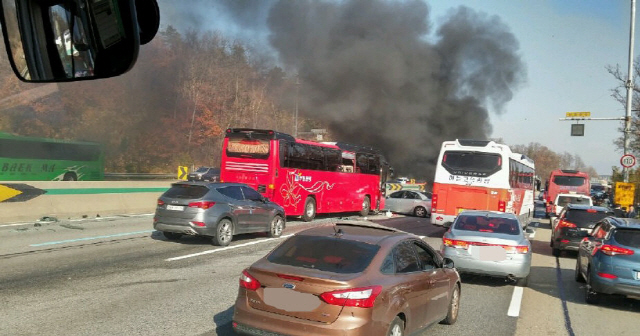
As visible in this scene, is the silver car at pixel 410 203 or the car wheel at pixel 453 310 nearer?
the car wheel at pixel 453 310

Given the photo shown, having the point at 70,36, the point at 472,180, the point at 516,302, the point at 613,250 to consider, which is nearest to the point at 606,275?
the point at 613,250

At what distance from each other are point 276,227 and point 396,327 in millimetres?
9314

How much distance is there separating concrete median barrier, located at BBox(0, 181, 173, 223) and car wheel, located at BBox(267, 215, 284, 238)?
6.62 m

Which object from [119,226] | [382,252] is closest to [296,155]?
[119,226]

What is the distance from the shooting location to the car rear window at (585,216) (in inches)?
529

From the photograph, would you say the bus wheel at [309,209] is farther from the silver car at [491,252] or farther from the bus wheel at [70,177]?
the bus wheel at [70,177]

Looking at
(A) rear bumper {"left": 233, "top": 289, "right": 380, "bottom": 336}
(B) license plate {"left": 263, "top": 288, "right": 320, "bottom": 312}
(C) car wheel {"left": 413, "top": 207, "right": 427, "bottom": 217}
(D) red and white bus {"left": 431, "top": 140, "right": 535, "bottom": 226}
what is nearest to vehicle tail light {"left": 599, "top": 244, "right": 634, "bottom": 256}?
(A) rear bumper {"left": 233, "top": 289, "right": 380, "bottom": 336}

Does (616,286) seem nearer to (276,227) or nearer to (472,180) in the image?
(276,227)

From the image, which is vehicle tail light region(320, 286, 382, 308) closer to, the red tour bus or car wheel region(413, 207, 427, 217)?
car wheel region(413, 207, 427, 217)

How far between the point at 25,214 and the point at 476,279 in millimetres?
12116

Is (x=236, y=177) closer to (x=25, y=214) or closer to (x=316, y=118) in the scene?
(x=25, y=214)

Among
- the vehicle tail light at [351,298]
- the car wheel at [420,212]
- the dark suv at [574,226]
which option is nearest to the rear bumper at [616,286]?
the vehicle tail light at [351,298]

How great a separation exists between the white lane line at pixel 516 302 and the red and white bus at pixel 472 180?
6.92 metres

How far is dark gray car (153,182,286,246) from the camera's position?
445 inches
